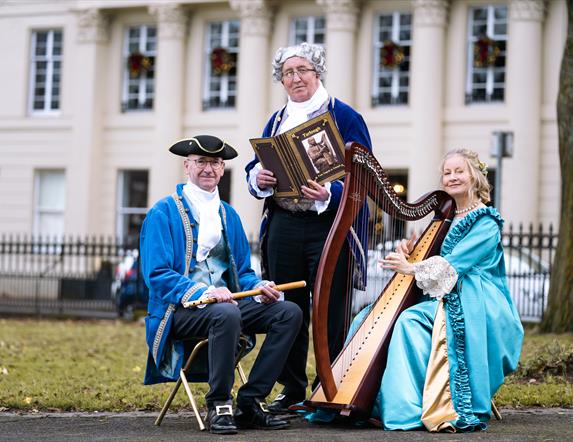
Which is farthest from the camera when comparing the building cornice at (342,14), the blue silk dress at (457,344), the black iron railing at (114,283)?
the building cornice at (342,14)

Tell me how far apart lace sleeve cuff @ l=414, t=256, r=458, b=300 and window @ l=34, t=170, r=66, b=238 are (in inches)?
988

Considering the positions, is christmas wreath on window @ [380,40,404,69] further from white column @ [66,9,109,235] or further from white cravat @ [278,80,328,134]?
→ white cravat @ [278,80,328,134]

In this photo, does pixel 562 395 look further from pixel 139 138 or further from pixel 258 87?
pixel 139 138

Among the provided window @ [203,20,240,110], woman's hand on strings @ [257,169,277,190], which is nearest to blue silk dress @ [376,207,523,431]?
woman's hand on strings @ [257,169,277,190]

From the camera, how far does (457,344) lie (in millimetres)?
6980

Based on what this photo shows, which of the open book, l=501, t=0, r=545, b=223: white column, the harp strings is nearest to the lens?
the harp strings

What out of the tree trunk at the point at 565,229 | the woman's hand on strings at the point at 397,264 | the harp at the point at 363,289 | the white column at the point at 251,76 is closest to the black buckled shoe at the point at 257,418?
the harp at the point at 363,289

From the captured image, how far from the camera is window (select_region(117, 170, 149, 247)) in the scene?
30.8m

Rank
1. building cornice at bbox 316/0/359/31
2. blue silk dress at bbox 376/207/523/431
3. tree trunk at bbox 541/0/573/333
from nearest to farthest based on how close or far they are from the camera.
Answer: blue silk dress at bbox 376/207/523/431
tree trunk at bbox 541/0/573/333
building cornice at bbox 316/0/359/31

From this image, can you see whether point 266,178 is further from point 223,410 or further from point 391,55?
point 391,55

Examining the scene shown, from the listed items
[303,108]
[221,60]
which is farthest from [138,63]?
[303,108]

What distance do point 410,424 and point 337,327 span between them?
0.86 m

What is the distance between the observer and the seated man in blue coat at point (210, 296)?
22.1 feet

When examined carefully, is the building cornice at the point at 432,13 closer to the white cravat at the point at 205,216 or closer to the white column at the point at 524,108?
the white column at the point at 524,108
